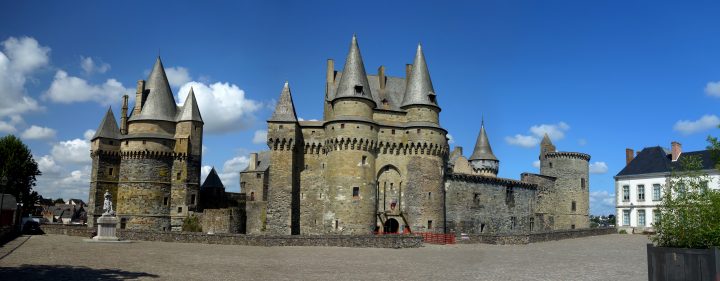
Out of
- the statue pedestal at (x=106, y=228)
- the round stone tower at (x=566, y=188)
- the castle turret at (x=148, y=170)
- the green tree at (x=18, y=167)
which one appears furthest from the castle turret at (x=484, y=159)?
the green tree at (x=18, y=167)

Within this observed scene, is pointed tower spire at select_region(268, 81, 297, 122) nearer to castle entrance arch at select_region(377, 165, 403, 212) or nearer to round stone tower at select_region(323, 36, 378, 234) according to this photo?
round stone tower at select_region(323, 36, 378, 234)

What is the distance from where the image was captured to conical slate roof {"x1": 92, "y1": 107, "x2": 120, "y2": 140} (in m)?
48.9

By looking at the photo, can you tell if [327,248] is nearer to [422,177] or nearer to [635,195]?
[422,177]

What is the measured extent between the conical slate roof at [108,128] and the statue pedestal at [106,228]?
1771cm

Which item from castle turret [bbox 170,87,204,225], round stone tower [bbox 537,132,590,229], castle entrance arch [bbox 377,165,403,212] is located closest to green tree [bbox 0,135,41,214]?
castle turret [bbox 170,87,204,225]

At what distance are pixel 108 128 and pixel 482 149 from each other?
39735mm

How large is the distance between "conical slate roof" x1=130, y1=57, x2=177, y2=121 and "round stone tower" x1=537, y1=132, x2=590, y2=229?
37.7 m

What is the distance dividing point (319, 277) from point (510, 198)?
3831cm

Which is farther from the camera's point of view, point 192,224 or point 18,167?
point 18,167

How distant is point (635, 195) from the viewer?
2099 inches

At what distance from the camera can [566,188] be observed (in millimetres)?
57344

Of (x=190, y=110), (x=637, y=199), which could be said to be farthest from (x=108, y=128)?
(x=637, y=199)

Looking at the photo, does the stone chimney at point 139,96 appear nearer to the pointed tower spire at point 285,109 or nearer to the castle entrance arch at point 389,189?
the pointed tower spire at point 285,109

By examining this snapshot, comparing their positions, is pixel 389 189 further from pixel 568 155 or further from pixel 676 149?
pixel 676 149
